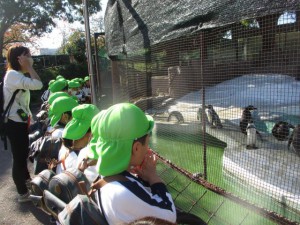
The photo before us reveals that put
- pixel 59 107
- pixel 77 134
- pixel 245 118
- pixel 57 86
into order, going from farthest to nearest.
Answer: pixel 57 86
pixel 245 118
pixel 59 107
pixel 77 134

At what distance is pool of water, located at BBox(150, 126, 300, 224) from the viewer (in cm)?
309

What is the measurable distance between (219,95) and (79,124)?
382 centimetres

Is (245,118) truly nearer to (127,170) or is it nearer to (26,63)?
(26,63)

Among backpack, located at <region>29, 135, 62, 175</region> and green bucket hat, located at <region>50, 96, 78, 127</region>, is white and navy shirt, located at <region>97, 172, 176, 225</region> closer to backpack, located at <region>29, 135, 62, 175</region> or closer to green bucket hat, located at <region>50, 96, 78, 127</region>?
backpack, located at <region>29, 135, 62, 175</region>

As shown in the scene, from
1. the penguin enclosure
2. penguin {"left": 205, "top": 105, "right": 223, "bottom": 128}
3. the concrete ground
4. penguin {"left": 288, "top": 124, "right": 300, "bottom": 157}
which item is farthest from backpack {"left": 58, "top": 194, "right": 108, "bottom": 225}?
penguin {"left": 205, "top": 105, "right": 223, "bottom": 128}

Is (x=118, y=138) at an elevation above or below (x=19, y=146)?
above

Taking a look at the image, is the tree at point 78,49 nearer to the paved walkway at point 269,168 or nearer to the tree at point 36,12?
the tree at point 36,12

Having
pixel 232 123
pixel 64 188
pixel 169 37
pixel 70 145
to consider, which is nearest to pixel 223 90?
pixel 232 123

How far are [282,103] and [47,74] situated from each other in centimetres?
1332

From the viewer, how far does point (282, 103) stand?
5.12m

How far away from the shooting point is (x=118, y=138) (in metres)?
1.46

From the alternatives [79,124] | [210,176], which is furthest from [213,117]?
[79,124]

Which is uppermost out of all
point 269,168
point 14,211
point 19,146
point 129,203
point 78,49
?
point 78,49

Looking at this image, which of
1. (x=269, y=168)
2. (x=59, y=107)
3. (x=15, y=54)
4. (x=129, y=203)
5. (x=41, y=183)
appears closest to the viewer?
(x=129, y=203)
